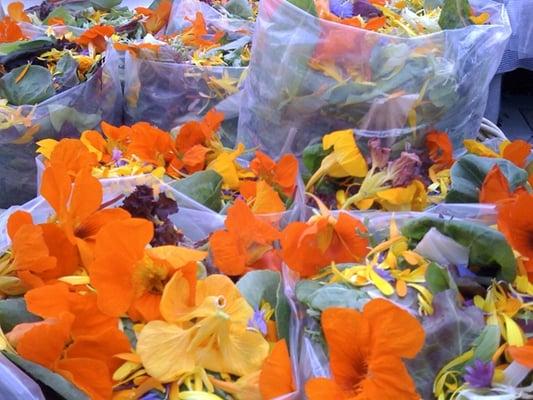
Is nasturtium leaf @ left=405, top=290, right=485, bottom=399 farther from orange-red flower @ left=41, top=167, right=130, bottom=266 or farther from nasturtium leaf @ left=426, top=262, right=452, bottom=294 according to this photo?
orange-red flower @ left=41, top=167, right=130, bottom=266

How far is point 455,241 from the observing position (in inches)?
25.7

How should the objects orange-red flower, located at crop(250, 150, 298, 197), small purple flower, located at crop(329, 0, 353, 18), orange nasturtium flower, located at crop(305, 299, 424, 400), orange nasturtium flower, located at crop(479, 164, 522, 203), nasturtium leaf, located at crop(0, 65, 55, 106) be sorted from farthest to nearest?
1. nasturtium leaf, located at crop(0, 65, 55, 106)
2. small purple flower, located at crop(329, 0, 353, 18)
3. orange-red flower, located at crop(250, 150, 298, 197)
4. orange nasturtium flower, located at crop(479, 164, 522, 203)
5. orange nasturtium flower, located at crop(305, 299, 424, 400)

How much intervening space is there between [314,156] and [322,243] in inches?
9.4

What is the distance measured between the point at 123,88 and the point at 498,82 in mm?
1309

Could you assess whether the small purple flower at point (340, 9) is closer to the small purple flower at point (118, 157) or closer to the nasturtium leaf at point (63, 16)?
the small purple flower at point (118, 157)

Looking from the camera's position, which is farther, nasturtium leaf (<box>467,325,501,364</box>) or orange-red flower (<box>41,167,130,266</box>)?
orange-red flower (<box>41,167,130,266</box>)

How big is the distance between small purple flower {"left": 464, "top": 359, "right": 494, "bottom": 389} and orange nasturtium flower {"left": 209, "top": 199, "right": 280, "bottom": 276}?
0.27 m

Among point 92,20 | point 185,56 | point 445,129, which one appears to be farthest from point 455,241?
point 92,20

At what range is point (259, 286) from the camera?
71 cm

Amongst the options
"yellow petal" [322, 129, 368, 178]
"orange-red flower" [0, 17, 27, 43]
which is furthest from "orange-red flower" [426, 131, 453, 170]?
"orange-red flower" [0, 17, 27, 43]

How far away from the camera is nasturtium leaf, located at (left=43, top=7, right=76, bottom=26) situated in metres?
1.68

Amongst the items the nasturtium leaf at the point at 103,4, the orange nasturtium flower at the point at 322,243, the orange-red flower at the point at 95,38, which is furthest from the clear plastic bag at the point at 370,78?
the nasturtium leaf at the point at 103,4

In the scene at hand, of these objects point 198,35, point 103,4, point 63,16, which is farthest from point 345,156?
point 103,4

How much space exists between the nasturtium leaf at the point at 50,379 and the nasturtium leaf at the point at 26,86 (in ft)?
2.56
